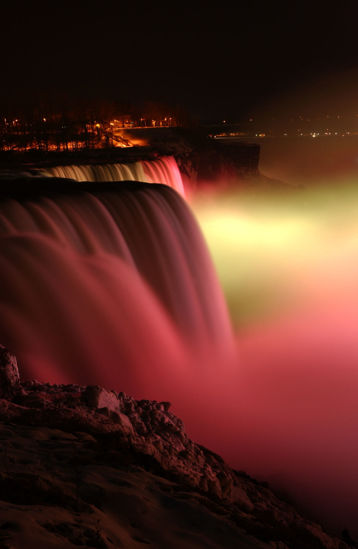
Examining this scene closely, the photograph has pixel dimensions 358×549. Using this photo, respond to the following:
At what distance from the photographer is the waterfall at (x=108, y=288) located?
6559 millimetres

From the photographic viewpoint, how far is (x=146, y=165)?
61.6 ft

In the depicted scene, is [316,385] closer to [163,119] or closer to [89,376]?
[89,376]

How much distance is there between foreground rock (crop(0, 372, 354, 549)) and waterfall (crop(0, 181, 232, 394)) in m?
1.48

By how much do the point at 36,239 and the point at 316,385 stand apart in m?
5.60

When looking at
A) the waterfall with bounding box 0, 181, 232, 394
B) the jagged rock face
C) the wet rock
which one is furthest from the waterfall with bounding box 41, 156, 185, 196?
the wet rock

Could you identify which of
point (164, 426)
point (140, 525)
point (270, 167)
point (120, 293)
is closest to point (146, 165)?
point (120, 293)

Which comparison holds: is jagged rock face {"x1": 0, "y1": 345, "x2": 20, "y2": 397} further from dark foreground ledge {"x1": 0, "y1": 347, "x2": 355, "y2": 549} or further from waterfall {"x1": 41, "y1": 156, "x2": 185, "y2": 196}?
waterfall {"x1": 41, "y1": 156, "x2": 185, "y2": 196}

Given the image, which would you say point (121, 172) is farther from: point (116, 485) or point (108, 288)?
point (116, 485)

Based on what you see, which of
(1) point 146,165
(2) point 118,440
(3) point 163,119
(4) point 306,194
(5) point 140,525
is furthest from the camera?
(3) point 163,119

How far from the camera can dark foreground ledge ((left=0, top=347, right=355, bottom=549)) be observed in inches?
112

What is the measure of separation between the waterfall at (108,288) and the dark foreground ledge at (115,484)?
1.43m

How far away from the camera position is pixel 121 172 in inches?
640

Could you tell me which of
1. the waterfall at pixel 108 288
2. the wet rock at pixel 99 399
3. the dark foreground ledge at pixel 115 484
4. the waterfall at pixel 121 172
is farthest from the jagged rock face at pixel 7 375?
the waterfall at pixel 121 172

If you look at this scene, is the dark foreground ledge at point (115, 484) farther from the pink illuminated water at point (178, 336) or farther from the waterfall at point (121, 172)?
the waterfall at point (121, 172)
